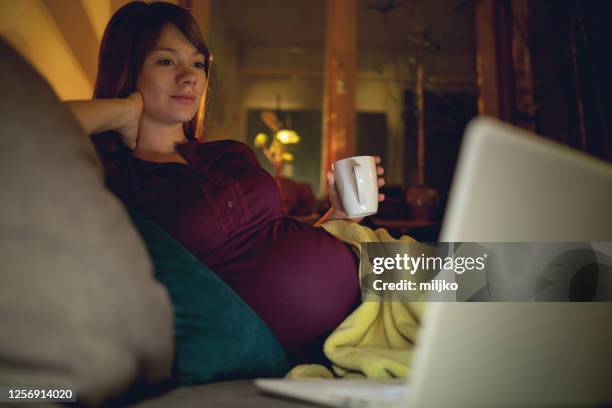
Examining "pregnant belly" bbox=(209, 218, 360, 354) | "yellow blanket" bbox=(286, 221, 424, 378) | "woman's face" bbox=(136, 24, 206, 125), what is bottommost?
"yellow blanket" bbox=(286, 221, 424, 378)

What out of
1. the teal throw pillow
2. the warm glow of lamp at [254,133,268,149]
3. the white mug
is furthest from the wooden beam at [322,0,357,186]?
the teal throw pillow

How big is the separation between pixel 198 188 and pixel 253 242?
141 millimetres

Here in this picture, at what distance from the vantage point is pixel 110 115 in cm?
80

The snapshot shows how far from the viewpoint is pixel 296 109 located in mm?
3799

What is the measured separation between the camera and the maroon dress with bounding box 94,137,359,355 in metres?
0.75

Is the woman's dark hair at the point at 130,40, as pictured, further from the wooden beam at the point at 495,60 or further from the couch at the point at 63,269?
the wooden beam at the point at 495,60

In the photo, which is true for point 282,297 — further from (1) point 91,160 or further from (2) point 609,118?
(2) point 609,118

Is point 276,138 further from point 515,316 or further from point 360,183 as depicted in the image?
point 515,316

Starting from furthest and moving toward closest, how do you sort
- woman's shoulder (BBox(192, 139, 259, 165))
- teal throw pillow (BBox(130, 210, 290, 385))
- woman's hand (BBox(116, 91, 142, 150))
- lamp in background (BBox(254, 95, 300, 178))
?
1. lamp in background (BBox(254, 95, 300, 178))
2. woman's shoulder (BBox(192, 139, 259, 165))
3. woman's hand (BBox(116, 91, 142, 150))
4. teal throw pillow (BBox(130, 210, 290, 385))

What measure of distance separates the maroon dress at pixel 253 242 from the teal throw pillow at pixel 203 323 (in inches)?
5.2

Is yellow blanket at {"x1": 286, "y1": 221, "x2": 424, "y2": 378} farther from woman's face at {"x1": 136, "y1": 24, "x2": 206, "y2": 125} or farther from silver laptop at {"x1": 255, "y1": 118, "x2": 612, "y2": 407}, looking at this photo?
woman's face at {"x1": 136, "y1": 24, "x2": 206, "y2": 125}

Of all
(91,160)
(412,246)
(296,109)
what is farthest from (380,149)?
(91,160)

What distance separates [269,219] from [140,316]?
478mm

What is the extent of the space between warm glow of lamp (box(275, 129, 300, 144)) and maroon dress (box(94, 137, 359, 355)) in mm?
2710
